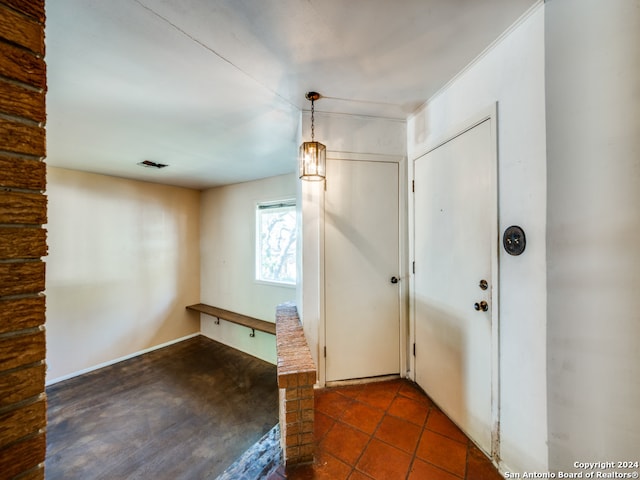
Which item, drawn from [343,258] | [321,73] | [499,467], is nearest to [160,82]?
[321,73]

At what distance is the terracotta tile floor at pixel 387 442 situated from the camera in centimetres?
127

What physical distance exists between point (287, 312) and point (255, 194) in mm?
2196

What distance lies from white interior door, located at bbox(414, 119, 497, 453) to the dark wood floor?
6.05 feet

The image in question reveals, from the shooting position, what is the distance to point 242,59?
4.37 ft

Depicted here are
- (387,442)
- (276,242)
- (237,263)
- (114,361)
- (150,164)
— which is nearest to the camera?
(387,442)

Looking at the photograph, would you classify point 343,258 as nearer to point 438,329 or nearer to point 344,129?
point 438,329

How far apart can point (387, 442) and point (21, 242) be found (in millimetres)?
1844

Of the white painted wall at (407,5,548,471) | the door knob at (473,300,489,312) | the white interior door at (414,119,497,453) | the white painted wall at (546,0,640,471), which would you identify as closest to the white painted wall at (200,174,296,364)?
the white interior door at (414,119,497,453)

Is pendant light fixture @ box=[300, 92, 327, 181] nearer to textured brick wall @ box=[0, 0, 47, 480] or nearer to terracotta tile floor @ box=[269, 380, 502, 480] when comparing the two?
textured brick wall @ box=[0, 0, 47, 480]

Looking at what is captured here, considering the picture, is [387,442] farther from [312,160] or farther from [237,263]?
[237,263]

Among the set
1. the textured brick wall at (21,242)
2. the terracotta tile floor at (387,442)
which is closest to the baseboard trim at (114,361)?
the terracotta tile floor at (387,442)

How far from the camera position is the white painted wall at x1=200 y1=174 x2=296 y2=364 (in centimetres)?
369

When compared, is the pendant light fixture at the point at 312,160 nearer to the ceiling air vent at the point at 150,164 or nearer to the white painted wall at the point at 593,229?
the white painted wall at the point at 593,229

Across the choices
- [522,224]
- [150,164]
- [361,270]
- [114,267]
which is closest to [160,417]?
[114,267]
